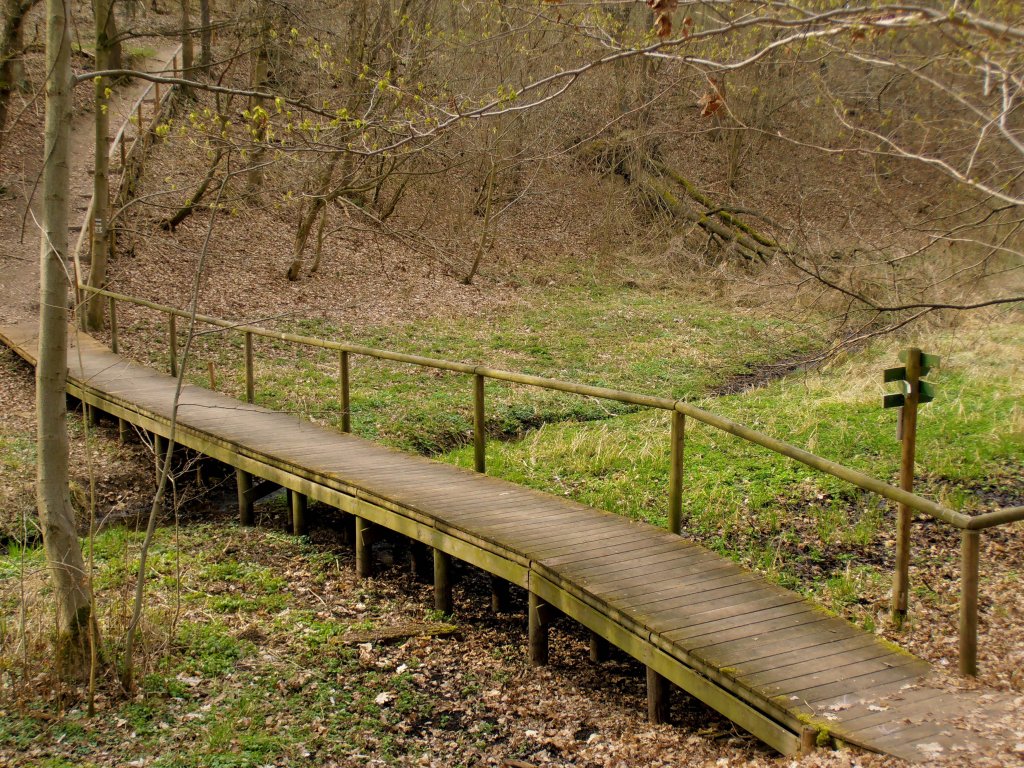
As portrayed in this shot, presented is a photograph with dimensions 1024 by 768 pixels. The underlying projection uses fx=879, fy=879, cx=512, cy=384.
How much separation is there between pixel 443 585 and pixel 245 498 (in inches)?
127

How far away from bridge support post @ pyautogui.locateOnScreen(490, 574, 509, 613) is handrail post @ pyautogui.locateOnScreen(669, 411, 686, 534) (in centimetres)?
150

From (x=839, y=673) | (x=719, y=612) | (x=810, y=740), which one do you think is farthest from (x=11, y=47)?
(x=810, y=740)

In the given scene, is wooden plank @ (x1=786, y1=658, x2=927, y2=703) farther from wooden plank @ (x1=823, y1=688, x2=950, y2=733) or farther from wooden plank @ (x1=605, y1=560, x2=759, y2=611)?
wooden plank @ (x1=605, y1=560, x2=759, y2=611)

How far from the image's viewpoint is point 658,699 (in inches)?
209

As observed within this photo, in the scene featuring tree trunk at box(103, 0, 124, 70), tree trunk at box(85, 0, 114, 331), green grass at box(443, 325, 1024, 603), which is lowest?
green grass at box(443, 325, 1024, 603)

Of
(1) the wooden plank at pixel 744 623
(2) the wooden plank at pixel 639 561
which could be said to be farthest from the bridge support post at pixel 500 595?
(1) the wooden plank at pixel 744 623

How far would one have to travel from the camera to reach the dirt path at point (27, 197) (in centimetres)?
1669

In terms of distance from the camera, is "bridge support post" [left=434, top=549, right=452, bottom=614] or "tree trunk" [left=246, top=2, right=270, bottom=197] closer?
"bridge support post" [left=434, top=549, right=452, bottom=614]

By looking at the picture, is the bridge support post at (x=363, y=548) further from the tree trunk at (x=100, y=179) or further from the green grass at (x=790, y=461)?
the tree trunk at (x=100, y=179)

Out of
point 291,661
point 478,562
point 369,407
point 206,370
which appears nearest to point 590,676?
point 478,562

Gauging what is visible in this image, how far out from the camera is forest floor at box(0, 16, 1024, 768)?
5.25 meters

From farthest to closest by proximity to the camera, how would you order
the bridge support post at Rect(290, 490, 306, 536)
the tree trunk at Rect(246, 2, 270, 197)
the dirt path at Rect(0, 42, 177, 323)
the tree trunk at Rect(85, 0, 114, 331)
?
the tree trunk at Rect(246, 2, 270, 197), the dirt path at Rect(0, 42, 177, 323), the tree trunk at Rect(85, 0, 114, 331), the bridge support post at Rect(290, 490, 306, 536)

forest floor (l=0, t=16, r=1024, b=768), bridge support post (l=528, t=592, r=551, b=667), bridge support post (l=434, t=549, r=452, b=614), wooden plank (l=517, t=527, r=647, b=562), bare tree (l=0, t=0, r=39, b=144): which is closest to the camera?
forest floor (l=0, t=16, r=1024, b=768)

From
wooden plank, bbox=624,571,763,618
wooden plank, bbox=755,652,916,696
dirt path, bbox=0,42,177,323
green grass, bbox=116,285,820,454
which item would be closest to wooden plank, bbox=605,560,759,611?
wooden plank, bbox=624,571,763,618
